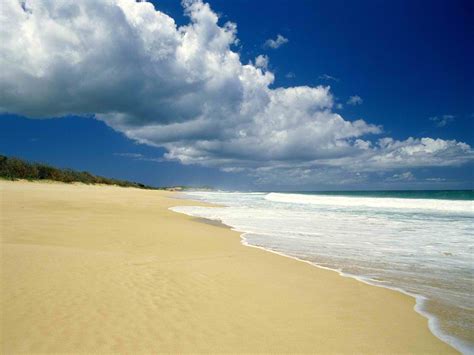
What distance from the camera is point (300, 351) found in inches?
106

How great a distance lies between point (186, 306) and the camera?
3521mm

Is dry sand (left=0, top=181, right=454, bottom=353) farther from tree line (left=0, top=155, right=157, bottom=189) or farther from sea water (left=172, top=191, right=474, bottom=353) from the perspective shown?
tree line (left=0, top=155, right=157, bottom=189)

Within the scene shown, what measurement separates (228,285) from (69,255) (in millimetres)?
3005

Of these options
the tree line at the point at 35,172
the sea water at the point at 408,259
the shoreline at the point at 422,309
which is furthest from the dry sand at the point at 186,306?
the tree line at the point at 35,172

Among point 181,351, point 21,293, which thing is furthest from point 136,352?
point 21,293

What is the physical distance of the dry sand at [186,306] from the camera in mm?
2736

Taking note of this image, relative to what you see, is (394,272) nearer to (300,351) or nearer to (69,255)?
(300,351)

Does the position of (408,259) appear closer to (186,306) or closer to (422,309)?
(422,309)

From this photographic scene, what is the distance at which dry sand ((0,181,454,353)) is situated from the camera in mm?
2736

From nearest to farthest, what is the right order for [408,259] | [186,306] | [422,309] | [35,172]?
[186,306]
[422,309]
[408,259]
[35,172]

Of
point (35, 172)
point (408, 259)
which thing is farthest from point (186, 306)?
point (35, 172)

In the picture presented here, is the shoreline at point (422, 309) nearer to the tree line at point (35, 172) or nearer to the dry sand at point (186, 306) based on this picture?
the dry sand at point (186, 306)

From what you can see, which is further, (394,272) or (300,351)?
(394,272)

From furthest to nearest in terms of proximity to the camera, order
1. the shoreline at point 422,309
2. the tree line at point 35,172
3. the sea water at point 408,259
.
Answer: the tree line at point 35,172 < the sea water at point 408,259 < the shoreline at point 422,309
